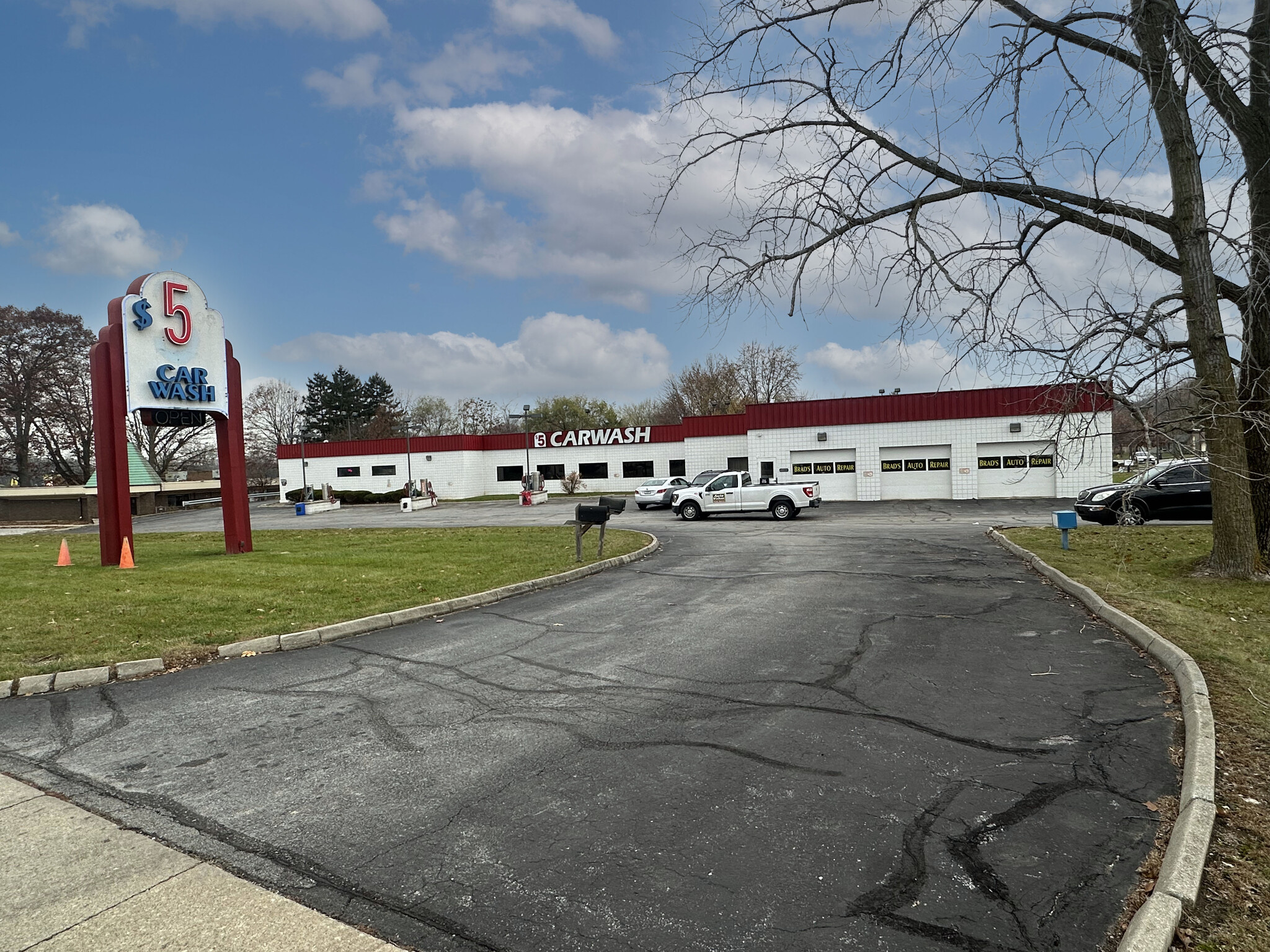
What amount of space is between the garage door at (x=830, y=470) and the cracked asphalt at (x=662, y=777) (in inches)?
1218

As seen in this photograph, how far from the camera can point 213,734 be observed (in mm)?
5449

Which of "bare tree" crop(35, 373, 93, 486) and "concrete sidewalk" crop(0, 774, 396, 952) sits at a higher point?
"bare tree" crop(35, 373, 93, 486)

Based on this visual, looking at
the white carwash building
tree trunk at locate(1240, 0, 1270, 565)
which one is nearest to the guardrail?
the white carwash building

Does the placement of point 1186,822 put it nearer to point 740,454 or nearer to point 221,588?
point 221,588

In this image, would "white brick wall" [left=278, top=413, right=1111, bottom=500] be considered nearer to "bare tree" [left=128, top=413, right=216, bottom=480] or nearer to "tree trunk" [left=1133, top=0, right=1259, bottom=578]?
"tree trunk" [left=1133, top=0, right=1259, bottom=578]

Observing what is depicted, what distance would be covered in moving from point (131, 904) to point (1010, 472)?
38.9m

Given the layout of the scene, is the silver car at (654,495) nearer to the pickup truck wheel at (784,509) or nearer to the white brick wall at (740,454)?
the white brick wall at (740,454)

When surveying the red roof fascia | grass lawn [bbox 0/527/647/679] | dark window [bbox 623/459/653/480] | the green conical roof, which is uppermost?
the red roof fascia

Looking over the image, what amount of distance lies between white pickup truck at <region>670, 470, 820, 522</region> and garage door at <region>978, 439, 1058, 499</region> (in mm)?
13619

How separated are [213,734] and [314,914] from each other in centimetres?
282

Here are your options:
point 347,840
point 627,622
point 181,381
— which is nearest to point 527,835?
point 347,840

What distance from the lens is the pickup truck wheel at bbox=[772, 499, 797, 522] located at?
27438 mm

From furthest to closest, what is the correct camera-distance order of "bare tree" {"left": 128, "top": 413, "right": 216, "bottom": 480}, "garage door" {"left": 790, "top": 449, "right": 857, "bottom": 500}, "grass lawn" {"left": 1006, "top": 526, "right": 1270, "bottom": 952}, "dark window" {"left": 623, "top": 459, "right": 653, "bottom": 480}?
"bare tree" {"left": 128, "top": 413, "right": 216, "bottom": 480}, "dark window" {"left": 623, "top": 459, "right": 653, "bottom": 480}, "garage door" {"left": 790, "top": 449, "right": 857, "bottom": 500}, "grass lawn" {"left": 1006, "top": 526, "right": 1270, "bottom": 952}

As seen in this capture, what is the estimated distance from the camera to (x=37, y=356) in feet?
156
